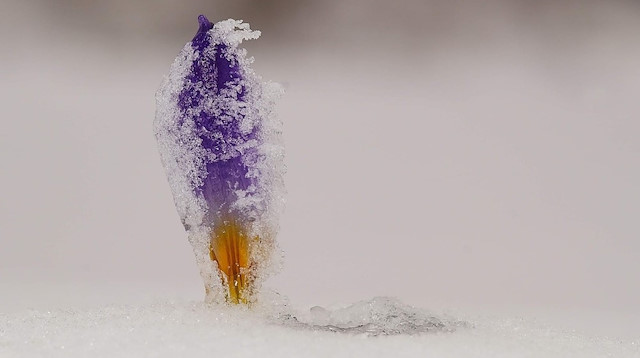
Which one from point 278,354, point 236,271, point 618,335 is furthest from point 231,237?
point 618,335

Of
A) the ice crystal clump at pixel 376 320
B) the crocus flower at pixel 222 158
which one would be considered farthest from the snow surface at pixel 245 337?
the crocus flower at pixel 222 158

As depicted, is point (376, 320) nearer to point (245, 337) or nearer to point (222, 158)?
point (245, 337)

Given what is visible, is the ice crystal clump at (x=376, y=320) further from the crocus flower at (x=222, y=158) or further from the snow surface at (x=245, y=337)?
the crocus flower at (x=222, y=158)

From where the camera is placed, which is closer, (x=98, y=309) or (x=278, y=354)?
(x=278, y=354)

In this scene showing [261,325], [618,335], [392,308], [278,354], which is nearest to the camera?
[278,354]

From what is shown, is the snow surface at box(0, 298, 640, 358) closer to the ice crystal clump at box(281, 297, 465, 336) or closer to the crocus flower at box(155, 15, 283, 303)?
the ice crystal clump at box(281, 297, 465, 336)

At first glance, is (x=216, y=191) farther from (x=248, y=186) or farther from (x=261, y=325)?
(x=261, y=325)
